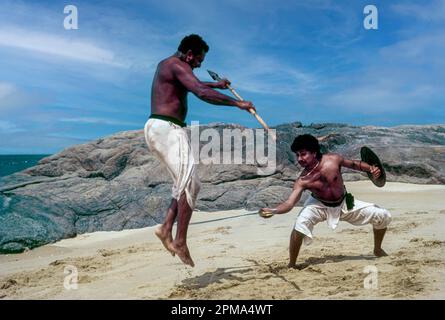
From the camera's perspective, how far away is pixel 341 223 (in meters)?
7.79

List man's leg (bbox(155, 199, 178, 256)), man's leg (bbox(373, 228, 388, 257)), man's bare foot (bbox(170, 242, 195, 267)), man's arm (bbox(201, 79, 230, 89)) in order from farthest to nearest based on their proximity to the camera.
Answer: man's leg (bbox(373, 228, 388, 257))
man's arm (bbox(201, 79, 230, 89))
man's leg (bbox(155, 199, 178, 256))
man's bare foot (bbox(170, 242, 195, 267))

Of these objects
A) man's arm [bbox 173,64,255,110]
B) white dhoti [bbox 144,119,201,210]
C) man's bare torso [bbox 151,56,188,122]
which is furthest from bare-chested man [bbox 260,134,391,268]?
man's bare torso [bbox 151,56,188,122]

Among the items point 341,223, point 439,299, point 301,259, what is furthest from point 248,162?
point 439,299

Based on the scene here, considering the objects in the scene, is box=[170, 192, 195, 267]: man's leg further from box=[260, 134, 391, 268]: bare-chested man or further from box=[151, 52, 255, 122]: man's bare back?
box=[260, 134, 391, 268]: bare-chested man

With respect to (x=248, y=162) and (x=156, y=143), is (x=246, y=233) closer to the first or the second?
(x=156, y=143)

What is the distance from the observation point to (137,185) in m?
12.4

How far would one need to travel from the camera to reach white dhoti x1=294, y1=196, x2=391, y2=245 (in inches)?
201

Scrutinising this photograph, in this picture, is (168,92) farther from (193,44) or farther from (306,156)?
(306,156)

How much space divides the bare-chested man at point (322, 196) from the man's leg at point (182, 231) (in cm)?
117

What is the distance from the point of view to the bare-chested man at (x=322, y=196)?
5047mm

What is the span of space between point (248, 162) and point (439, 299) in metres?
8.94

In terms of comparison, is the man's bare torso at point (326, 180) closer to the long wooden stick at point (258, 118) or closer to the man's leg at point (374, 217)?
the man's leg at point (374, 217)

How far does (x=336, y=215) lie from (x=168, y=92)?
2257 millimetres

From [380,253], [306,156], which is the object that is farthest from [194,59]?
[380,253]
